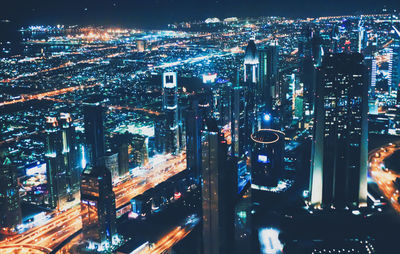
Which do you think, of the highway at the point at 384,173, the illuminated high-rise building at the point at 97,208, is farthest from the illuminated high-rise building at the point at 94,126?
the highway at the point at 384,173

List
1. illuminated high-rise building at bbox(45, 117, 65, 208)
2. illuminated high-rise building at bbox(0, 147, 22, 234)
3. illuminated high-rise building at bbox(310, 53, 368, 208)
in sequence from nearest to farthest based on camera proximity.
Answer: illuminated high-rise building at bbox(0, 147, 22, 234) → illuminated high-rise building at bbox(310, 53, 368, 208) → illuminated high-rise building at bbox(45, 117, 65, 208)

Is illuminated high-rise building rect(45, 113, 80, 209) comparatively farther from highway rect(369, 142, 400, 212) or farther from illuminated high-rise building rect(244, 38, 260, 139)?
highway rect(369, 142, 400, 212)

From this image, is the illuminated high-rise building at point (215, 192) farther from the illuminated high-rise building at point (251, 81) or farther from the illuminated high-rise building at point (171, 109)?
the illuminated high-rise building at point (171, 109)

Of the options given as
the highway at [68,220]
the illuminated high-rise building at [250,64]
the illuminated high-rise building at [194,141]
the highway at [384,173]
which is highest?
the illuminated high-rise building at [250,64]

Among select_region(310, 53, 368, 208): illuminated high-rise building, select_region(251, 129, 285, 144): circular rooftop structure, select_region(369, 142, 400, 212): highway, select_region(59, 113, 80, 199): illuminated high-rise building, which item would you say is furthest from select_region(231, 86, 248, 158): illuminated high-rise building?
select_region(59, 113, 80, 199): illuminated high-rise building

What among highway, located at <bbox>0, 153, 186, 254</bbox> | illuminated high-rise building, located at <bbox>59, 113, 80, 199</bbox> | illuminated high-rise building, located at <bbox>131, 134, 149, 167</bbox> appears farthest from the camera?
illuminated high-rise building, located at <bbox>131, 134, 149, 167</bbox>

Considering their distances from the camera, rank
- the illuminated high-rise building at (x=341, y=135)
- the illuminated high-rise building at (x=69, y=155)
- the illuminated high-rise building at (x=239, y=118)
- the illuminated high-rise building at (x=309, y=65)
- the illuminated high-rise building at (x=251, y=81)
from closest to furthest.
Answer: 1. the illuminated high-rise building at (x=341, y=135)
2. the illuminated high-rise building at (x=69, y=155)
3. the illuminated high-rise building at (x=239, y=118)
4. the illuminated high-rise building at (x=251, y=81)
5. the illuminated high-rise building at (x=309, y=65)

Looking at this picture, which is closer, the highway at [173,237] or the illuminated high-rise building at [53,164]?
the highway at [173,237]
